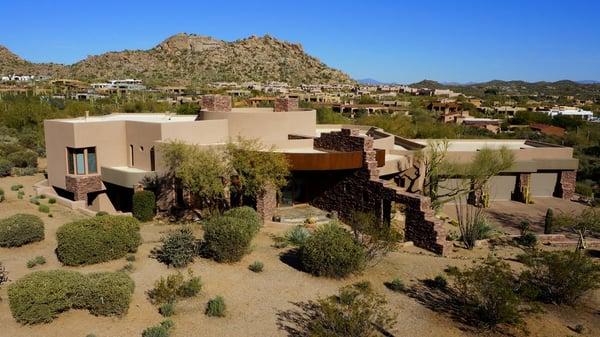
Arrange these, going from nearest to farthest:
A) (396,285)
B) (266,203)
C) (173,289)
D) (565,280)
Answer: (173,289), (565,280), (396,285), (266,203)

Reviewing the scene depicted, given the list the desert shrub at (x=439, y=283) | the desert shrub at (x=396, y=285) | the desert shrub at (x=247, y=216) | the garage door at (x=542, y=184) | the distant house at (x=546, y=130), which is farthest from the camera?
the distant house at (x=546, y=130)

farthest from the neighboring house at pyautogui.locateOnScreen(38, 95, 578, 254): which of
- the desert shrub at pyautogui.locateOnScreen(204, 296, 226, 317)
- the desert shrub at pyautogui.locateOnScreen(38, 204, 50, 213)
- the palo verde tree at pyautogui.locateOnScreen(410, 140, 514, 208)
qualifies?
the desert shrub at pyautogui.locateOnScreen(204, 296, 226, 317)

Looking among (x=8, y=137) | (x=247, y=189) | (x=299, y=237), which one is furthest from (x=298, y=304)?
(x=8, y=137)

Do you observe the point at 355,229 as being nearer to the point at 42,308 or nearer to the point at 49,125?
the point at 42,308

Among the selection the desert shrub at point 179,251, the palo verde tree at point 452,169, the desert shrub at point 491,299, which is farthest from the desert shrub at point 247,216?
the palo verde tree at point 452,169

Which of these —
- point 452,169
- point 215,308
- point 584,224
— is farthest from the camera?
point 452,169

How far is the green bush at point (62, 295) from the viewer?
11805mm

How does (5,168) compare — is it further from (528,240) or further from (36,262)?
(528,240)

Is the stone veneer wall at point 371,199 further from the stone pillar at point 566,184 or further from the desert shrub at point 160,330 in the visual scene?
the stone pillar at point 566,184

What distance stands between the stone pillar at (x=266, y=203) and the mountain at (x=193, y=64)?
116 metres

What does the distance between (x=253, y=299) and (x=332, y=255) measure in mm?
2898

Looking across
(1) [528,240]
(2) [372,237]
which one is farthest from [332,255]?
(1) [528,240]

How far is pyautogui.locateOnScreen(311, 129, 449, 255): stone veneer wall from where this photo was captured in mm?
19719

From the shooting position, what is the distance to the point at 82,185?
25391 mm
